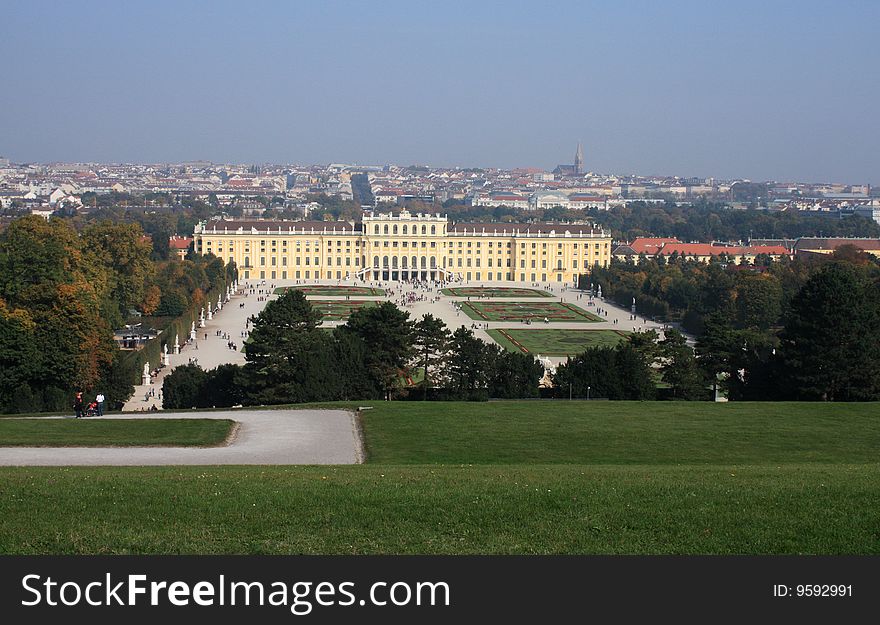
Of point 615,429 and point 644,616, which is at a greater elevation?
point 644,616

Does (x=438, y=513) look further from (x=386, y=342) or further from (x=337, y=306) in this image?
(x=337, y=306)

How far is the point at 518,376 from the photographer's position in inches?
1154

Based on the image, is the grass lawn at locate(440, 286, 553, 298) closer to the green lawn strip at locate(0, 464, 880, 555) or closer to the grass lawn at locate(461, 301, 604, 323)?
the grass lawn at locate(461, 301, 604, 323)

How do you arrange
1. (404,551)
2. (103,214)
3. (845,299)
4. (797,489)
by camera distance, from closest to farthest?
(404,551), (797,489), (845,299), (103,214)

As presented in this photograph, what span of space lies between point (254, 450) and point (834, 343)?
14.5m

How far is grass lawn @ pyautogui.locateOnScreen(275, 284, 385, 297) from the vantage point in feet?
244

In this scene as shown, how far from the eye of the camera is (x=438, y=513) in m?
9.11

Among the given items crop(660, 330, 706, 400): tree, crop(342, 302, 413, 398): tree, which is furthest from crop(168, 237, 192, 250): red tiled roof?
crop(660, 330, 706, 400): tree

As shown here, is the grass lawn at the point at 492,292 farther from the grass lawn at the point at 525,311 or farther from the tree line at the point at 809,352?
the tree line at the point at 809,352

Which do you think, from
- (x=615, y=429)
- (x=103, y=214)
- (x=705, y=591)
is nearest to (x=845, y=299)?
(x=615, y=429)

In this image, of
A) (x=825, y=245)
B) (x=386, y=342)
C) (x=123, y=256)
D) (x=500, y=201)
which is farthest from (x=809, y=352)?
(x=500, y=201)

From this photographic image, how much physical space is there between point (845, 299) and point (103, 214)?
357 ft

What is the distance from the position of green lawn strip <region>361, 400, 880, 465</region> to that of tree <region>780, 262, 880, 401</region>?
3.58 meters

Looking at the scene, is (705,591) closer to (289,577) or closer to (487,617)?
(487,617)
